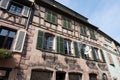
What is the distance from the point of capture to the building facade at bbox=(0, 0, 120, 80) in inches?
277

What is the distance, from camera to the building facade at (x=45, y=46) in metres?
7.05

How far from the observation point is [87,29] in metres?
13.9

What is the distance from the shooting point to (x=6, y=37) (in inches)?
285

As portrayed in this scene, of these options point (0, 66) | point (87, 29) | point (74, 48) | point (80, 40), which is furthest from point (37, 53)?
point (87, 29)

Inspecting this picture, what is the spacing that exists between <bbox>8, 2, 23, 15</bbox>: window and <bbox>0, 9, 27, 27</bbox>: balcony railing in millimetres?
501

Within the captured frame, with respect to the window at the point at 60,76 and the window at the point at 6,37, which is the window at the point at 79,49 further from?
the window at the point at 6,37

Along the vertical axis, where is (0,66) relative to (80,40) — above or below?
below

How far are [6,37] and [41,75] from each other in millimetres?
3309

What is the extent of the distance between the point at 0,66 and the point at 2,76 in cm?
56

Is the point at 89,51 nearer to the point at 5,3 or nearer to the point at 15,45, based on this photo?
the point at 15,45

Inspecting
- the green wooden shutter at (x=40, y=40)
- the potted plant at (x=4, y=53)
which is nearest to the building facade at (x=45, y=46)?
the green wooden shutter at (x=40, y=40)

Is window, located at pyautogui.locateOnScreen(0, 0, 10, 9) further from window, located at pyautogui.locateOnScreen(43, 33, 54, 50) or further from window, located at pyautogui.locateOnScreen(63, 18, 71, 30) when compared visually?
window, located at pyautogui.locateOnScreen(63, 18, 71, 30)

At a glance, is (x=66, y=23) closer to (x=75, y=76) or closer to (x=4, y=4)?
(x=75, y=76)

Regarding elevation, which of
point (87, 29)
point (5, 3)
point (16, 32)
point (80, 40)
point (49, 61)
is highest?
point (87, 29)
